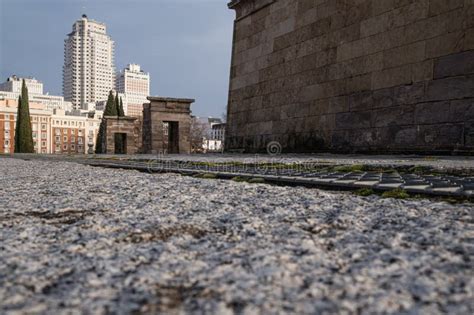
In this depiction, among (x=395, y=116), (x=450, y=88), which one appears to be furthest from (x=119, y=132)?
(x=450, y=88)

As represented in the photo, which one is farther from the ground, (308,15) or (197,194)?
(308,15)

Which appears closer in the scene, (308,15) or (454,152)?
(454,152)

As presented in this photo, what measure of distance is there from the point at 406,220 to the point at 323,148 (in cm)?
820

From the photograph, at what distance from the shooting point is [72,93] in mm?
184875

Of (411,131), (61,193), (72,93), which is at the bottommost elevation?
(61,193)

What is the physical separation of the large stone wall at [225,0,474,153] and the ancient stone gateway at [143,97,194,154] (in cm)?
449

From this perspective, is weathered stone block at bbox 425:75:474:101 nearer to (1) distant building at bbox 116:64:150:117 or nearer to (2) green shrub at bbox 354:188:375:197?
(2) green shrub at bbox 354:188:375:197

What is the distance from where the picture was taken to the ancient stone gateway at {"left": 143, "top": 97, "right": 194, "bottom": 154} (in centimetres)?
1689

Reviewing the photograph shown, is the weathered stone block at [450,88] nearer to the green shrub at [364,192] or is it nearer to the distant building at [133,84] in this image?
the green shrub at [364,192]

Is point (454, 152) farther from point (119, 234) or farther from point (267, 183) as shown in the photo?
point (119, 234)

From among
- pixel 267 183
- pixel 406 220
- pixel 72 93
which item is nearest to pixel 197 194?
pixel 267 183

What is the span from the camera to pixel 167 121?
1748 centimetres

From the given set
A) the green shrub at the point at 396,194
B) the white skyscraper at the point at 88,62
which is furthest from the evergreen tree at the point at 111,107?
the white skyscraper at the point at 88,62

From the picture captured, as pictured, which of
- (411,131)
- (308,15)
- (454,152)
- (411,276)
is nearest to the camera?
(411,276)
